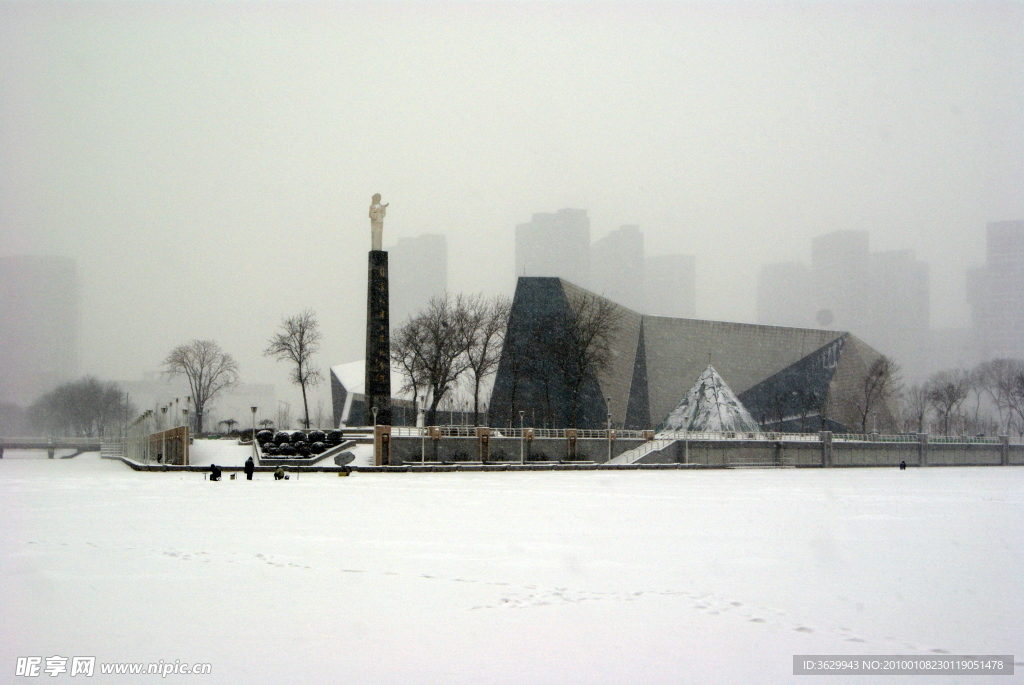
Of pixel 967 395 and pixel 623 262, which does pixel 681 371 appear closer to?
pixel 967 395

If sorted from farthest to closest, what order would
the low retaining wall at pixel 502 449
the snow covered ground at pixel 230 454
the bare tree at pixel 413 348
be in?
the bare tree at pixel 413 348
the low retaining wall at pixel 502 449
the snow covered ground at pixel 230 454

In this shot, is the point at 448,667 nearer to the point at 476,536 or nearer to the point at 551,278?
the point at 476,536

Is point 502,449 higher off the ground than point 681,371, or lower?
lower

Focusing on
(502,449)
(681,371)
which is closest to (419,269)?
(681,371)

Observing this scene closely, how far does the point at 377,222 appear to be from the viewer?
184 feet

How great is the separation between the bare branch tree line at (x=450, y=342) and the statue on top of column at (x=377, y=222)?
47.3ft

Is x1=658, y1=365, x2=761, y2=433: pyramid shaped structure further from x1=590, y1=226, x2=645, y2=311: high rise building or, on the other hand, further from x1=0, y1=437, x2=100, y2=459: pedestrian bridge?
x1=590, y1=226, x2=645, y2=311: high rise building

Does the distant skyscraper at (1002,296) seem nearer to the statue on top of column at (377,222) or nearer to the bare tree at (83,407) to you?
the statue on top of column at (377,222)

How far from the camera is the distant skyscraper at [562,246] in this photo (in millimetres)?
128500

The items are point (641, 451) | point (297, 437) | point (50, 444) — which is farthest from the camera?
point (50, 444)

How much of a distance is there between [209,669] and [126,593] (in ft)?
12.8

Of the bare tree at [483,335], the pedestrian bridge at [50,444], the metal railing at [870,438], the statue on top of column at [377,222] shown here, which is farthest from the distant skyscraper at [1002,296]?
the pedestrian bridge at [50,444]

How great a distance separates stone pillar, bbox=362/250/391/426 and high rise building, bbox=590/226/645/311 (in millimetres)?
83176

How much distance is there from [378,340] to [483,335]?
2210cm
